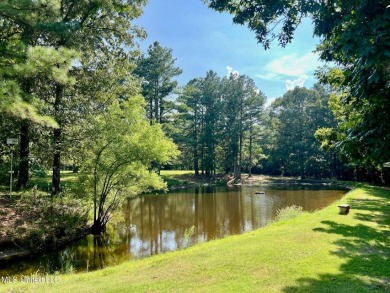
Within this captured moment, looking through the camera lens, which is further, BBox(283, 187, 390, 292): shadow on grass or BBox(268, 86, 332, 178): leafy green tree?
BBox(268, 86, 332, 178): leafy green tree

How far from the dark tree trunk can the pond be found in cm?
502

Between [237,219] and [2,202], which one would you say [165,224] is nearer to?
[237,219]

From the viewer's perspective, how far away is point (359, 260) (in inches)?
260

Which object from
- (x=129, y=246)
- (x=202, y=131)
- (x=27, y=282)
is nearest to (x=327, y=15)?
(x=27, y=282)

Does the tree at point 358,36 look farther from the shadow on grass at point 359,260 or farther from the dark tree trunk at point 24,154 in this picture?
the dark tree trunk at point 24,154

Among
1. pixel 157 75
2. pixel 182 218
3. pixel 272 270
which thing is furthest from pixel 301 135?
pixel 272 270

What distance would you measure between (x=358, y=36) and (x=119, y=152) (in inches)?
428

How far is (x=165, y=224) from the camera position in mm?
16562

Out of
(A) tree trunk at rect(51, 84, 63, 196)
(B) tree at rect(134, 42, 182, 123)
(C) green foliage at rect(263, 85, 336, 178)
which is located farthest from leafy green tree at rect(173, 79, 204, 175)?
(A) tree trunk at rect(51, 84, 63, 196)

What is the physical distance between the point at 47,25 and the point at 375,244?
11.1m

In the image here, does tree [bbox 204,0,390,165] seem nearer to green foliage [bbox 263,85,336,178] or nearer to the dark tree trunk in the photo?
the dark tree trunk

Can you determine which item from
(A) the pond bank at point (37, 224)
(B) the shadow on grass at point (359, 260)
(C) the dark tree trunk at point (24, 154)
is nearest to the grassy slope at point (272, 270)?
(B) the shadow on grass at point (359, 260)

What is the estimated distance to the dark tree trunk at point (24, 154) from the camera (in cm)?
1483

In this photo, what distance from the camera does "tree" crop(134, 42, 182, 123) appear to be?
127 ft
